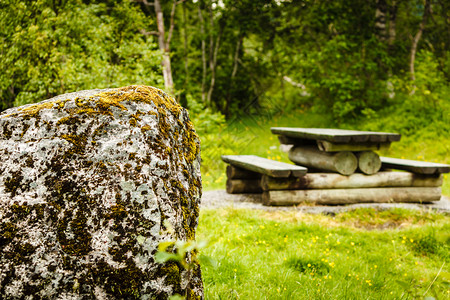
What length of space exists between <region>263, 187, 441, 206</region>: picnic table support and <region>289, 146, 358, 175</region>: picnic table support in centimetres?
35

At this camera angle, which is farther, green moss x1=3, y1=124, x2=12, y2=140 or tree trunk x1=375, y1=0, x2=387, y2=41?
tree trunk x1=375, y1=0, x2=387, y2=41

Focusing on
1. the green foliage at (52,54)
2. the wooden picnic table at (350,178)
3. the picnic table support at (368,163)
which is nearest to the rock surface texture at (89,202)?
the wooden picnic table at (350,178)

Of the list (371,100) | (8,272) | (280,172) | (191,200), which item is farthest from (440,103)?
(8,272)

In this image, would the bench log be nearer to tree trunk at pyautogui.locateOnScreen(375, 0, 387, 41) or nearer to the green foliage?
the green foliage

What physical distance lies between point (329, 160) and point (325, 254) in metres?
2.76

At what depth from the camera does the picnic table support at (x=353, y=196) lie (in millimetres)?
5641

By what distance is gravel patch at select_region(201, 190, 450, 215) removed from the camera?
215 inches

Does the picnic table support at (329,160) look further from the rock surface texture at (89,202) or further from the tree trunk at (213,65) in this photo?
the tree trunk at (213,65)

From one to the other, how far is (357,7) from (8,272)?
1700 centimetres

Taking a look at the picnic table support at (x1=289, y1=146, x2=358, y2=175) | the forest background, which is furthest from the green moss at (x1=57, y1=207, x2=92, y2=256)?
the forest background

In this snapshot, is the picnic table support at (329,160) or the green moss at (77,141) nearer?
the green moss at (77,141)

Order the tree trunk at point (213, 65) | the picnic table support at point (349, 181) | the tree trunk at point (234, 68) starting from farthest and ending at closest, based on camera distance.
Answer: the tree trunk at point (234, 68) → the tree trunk at point (213, 65) → the picnic table support at point (349, 181)

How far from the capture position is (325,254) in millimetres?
3609

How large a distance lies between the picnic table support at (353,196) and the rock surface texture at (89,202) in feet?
12.8
